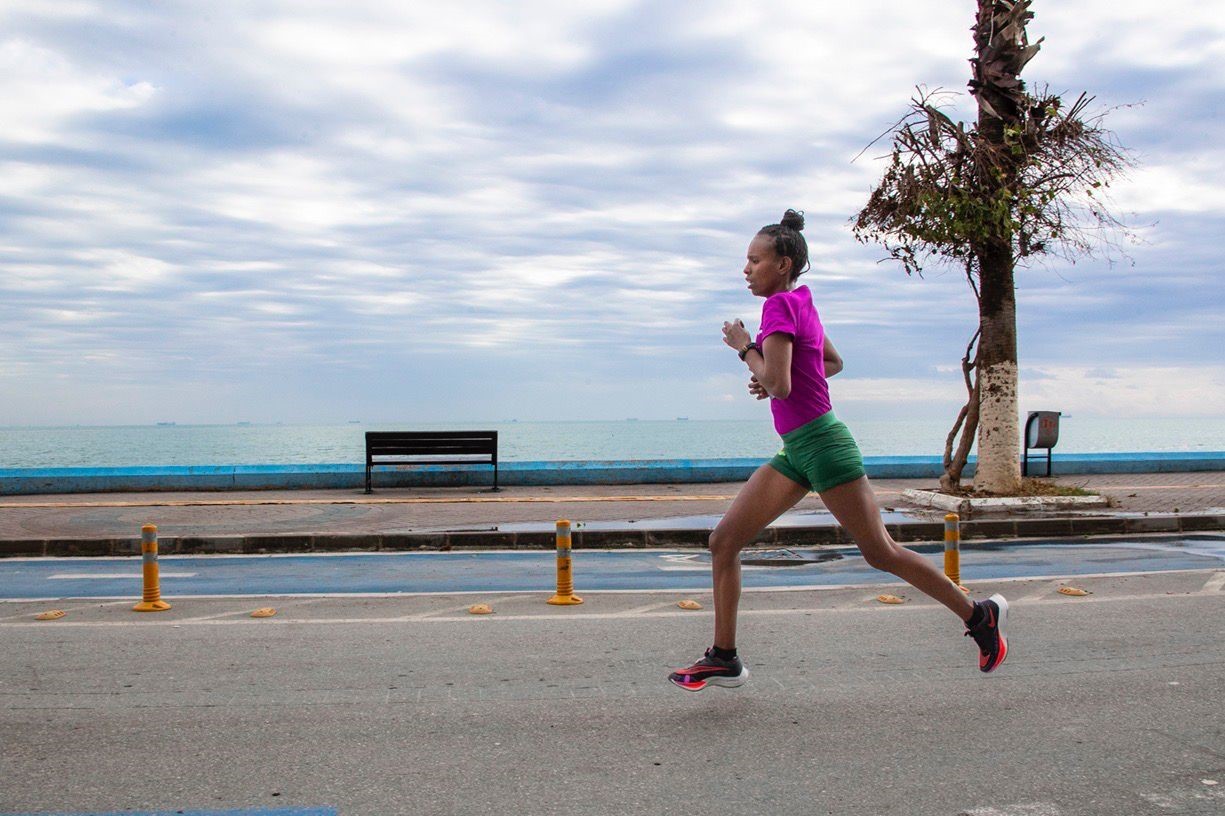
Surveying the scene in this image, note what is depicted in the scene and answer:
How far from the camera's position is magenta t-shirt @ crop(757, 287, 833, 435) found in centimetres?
480

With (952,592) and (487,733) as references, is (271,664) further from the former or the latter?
(952,592)

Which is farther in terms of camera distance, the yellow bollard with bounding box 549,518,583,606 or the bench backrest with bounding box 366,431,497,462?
the bench backrest with bounding box 366,431,497,462

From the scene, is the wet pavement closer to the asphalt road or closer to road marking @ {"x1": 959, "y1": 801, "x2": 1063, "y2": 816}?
the asphalt road


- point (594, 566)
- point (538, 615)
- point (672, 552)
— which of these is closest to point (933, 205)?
point (672, 552)

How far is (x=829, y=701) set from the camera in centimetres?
512

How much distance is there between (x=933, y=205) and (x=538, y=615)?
28.8 ft

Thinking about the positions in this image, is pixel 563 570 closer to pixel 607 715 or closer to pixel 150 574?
pixel 150 574

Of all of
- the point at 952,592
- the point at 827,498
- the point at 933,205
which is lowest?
the point at 952,592

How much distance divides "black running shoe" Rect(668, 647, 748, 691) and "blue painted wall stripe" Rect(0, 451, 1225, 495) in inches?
563

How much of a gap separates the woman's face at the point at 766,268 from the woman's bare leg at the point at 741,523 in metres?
0.81

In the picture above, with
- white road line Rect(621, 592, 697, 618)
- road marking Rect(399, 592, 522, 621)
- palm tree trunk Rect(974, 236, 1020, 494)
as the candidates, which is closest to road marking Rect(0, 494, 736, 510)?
palm tree trunk Rect(974, 236, 1020, 494)

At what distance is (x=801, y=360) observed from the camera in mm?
4898

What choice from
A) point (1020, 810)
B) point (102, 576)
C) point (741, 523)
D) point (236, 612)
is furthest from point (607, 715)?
point (102, 576)

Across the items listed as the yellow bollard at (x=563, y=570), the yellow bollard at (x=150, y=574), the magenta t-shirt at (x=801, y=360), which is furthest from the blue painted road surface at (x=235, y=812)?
the yellow bollard at (x=150, y=574)
